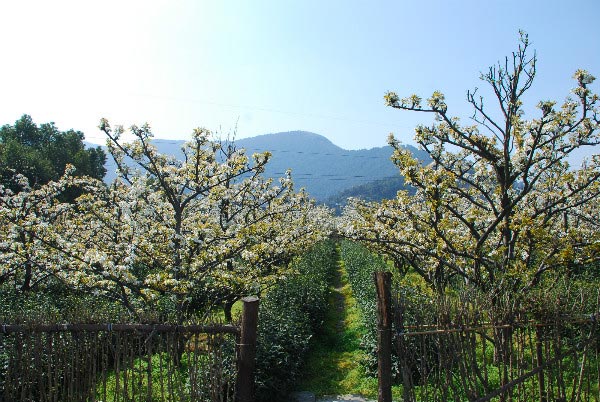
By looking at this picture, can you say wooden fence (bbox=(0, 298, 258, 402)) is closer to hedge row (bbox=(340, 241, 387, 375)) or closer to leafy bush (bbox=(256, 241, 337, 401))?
hedge row (bbox=(340, 241, 387, 375))

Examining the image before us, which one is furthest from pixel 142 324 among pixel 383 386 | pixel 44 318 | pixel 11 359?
pixel 383 386

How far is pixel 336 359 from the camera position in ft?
31.1

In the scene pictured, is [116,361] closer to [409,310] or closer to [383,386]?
[383,386]

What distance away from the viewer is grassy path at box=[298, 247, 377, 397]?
7766 mm

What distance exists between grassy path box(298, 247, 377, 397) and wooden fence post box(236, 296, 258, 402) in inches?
162

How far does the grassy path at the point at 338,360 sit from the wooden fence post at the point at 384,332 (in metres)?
3.93

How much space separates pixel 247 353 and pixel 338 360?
605cm

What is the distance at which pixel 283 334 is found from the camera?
24.8 feet

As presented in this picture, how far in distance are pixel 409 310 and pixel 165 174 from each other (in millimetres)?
5426

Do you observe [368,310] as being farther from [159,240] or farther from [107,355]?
[107,355]

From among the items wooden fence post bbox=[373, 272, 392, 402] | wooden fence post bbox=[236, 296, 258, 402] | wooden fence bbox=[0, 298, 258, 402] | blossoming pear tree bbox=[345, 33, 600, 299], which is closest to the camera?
wooden fence post bbox=[373, 272, 392, 402]

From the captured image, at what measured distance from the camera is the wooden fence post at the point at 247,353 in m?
3.79

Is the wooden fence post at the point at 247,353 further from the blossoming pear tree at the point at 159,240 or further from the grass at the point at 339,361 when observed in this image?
the grass at the point at 339,361

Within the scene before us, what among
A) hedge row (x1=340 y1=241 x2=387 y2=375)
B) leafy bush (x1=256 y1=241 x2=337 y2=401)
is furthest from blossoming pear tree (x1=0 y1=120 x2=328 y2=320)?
hedge row (x1=340 y1=241 x2=387 y2=375)
